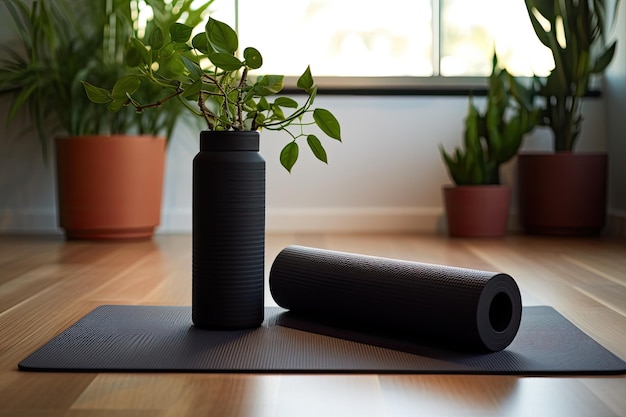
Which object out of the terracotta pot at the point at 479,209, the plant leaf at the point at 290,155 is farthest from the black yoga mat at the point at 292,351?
the terracotta pot at the point at 479,209

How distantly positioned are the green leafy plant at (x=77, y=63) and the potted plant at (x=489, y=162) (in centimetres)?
97

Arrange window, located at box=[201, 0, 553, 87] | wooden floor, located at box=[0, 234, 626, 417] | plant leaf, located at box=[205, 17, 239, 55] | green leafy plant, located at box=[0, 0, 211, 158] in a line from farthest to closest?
window, located at box=[201, 0, 553, 87] < green leafy plant, located at box=[0, 0, 211, 158] < plant leaf, located at box=[205, 17, 239, 55] < wooden floor, located at box=[0, 234, 626, 417]

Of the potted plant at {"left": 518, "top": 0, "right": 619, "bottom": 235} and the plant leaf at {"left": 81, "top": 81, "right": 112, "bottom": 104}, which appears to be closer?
the plant leaf at {"left": 81, "top": 81, "right": 112, "bottom": 104}

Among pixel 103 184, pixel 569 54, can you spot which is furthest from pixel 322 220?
pixel 569 54

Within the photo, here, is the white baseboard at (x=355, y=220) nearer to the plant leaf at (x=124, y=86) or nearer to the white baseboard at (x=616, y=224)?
the white baseboard at (x=616, y=224)

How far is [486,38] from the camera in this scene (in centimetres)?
329

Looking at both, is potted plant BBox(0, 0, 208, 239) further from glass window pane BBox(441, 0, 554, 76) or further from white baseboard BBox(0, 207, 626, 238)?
glass window pane BBox(441, 0, 554, 76)

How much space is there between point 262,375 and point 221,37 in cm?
46

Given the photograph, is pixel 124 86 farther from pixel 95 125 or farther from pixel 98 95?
pixel 95 125

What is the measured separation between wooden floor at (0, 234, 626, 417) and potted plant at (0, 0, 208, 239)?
0.17m

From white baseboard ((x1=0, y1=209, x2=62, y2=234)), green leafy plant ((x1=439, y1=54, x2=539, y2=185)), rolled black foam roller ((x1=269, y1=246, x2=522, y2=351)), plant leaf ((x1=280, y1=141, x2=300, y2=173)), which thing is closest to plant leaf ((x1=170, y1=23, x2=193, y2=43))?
plant leaf ((x1=280, y1=141, x2=300, y2=173))

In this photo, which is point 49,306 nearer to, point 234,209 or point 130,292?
point 130,292

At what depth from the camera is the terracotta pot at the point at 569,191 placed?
2.95m

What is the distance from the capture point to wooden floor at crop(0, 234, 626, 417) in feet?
3.07
